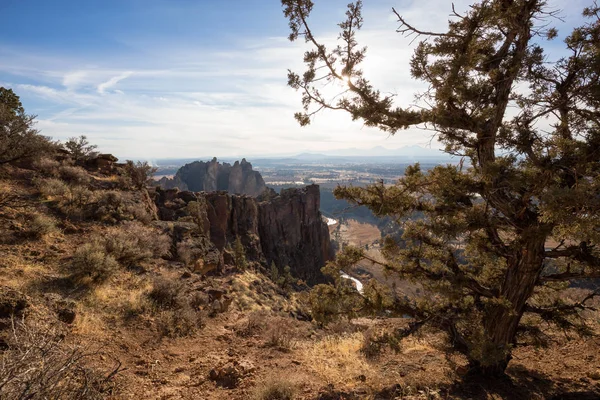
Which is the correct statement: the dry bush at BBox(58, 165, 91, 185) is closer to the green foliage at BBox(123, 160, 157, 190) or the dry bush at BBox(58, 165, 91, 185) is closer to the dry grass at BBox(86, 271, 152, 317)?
the green foliage at BBox(123, 160, 157, 190)

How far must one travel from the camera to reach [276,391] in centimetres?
543

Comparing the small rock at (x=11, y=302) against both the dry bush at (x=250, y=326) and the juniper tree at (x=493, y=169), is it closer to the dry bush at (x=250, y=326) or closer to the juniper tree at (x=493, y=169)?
the dry bush at (x=250, y=326)

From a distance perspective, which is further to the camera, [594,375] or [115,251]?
[115,251]

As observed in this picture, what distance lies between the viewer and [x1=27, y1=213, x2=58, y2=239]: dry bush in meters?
10.1

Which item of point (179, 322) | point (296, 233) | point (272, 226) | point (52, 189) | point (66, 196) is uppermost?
point (52, 189)

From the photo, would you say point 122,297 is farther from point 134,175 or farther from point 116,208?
point 134,175

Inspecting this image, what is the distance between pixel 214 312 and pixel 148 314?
2386 millimetres

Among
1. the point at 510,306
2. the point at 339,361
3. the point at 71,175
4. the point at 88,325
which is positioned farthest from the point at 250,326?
the point at 71,175

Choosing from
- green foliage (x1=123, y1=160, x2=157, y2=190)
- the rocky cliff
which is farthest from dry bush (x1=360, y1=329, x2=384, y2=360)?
the rocky cliff

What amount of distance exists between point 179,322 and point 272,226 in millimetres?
53259

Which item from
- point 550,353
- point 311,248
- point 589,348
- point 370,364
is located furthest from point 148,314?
point 311,248

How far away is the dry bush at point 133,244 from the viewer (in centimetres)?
1077

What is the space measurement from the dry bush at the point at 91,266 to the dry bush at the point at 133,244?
1.32 metres

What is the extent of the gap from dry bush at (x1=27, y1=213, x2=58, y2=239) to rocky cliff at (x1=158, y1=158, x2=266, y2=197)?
124 m
